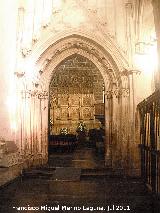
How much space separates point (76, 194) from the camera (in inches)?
232

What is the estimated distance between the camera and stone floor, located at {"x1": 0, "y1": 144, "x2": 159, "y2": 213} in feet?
15.9

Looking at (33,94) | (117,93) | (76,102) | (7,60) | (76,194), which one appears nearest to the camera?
(76,194)

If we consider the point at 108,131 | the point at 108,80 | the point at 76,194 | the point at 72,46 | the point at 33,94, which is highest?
the point at 72,46

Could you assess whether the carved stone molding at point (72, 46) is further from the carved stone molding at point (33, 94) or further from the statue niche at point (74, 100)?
the statue niche at point (74, 100)

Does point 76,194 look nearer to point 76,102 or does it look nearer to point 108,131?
point 108,131

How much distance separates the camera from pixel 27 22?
9078 millimetres

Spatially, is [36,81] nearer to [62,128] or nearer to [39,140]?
[39,140]

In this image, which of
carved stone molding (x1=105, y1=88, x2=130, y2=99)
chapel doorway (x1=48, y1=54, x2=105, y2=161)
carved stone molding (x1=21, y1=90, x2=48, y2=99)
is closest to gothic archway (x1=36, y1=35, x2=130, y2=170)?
carved stone molding (x1=105, y1=88, x2=130, y2=99)

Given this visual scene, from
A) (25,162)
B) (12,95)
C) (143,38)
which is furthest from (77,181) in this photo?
(143,38)

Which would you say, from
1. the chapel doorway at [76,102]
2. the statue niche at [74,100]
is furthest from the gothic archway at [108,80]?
the statue niche at [74,100]

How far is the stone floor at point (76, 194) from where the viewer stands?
4.85 m

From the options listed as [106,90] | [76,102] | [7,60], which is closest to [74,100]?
[76,102]

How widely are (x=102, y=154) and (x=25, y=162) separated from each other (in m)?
4.19

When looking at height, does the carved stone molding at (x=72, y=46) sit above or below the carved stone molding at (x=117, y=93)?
above
